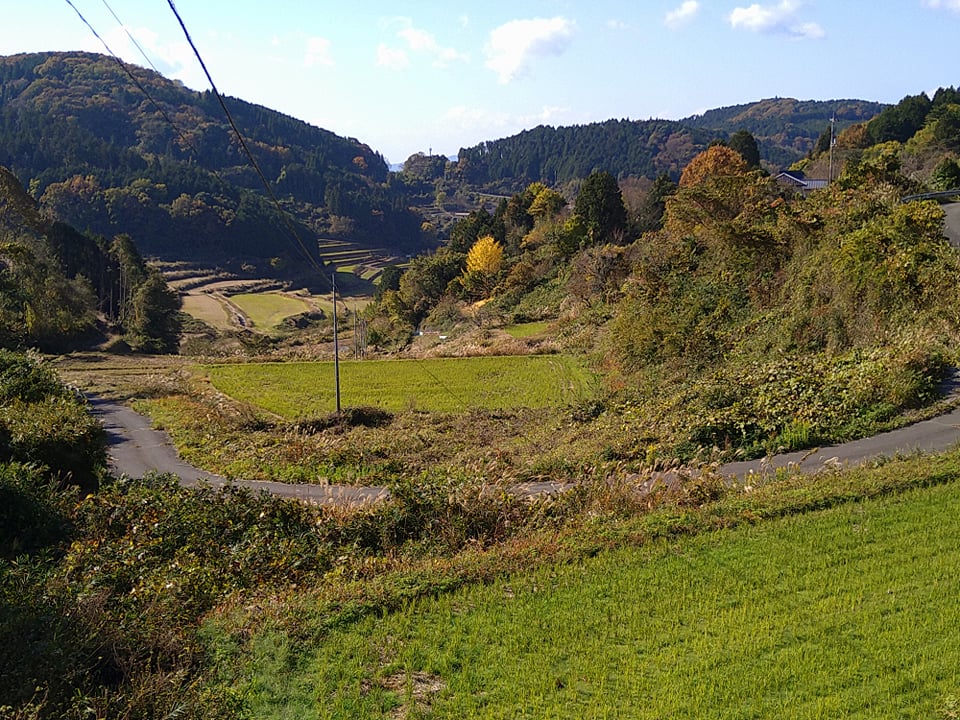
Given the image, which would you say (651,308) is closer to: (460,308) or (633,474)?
(633,474)

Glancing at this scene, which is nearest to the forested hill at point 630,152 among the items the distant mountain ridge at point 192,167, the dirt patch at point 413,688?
the distant mountain ridge at point 192,167

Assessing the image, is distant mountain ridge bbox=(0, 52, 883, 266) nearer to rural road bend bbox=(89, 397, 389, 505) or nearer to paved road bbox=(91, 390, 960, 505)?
rural road bend bbox=(89, 397, 389, 505)

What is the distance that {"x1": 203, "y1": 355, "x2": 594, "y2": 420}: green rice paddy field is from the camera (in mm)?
24203

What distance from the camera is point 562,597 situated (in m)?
7.27

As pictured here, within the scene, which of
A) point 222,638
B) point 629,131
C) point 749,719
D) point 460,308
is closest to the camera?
point 749,719

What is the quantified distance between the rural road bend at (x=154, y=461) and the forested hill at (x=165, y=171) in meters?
40.0

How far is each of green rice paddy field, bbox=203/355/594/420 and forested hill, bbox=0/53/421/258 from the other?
36431 mm

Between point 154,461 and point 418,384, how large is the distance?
1053 cm

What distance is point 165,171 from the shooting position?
11131 cm

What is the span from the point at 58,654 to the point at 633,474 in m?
9.60

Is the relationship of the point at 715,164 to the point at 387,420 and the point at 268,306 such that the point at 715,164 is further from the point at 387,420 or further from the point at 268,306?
the point at 268,306

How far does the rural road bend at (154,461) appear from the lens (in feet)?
47.7

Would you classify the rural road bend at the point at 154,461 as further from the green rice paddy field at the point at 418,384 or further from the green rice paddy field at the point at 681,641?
the green rice paddy field at the point at 681,641

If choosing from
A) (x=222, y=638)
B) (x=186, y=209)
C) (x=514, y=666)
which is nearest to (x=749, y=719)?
(x=514, y=666)
